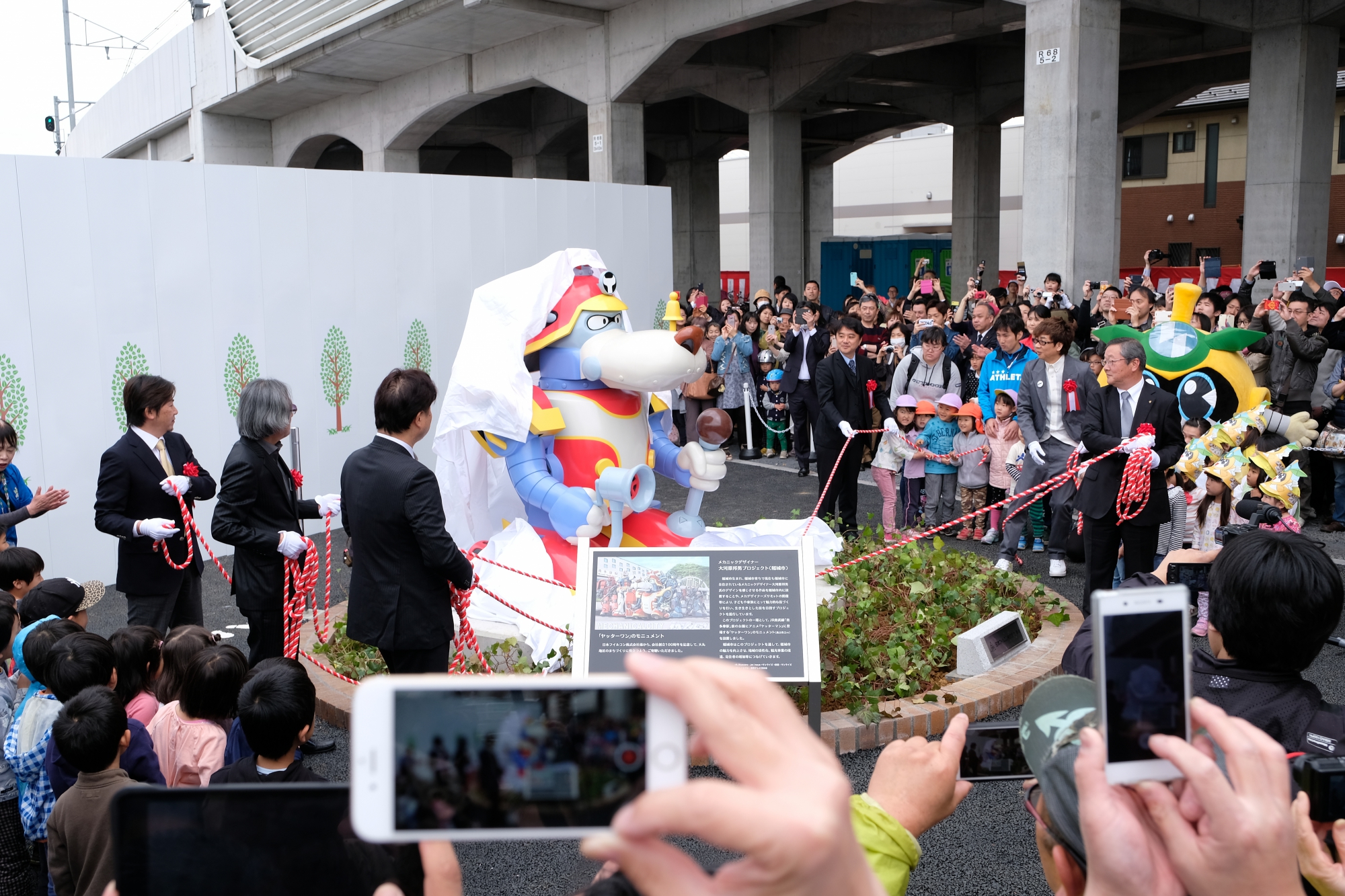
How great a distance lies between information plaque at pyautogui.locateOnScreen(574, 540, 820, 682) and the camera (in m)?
3.66

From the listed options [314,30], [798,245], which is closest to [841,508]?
[798,245]

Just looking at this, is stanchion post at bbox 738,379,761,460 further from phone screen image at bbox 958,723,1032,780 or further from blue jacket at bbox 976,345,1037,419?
phone screen image at bbox 958,723,1032,780

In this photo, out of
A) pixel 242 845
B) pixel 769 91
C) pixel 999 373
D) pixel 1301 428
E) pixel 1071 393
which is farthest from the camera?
pixel 769 91

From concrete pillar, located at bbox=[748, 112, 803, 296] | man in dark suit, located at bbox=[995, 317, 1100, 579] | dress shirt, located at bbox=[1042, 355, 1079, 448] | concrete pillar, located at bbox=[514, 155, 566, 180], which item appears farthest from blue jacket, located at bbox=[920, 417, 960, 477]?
concrete pillar, located at bbox=[514, 155, 566, 180]

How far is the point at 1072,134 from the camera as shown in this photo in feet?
39.2

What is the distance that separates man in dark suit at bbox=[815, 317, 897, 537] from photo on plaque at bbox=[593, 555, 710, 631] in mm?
4754

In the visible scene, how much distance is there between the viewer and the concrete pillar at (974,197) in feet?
74.7

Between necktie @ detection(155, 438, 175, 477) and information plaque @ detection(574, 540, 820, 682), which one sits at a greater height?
necktie @ detection(155, 438, 175, 477)

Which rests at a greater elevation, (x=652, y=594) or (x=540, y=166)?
(x=540, y=166)

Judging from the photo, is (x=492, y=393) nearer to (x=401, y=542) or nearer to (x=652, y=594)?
(x=401, y=542)

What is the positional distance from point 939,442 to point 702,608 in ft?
17.7

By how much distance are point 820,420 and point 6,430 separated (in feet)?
17.9

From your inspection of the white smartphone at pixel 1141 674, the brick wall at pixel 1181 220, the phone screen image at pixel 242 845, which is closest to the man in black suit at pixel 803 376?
the white smartphone at pixel 1141 674

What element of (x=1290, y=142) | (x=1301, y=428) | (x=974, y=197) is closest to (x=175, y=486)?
(x=1301, y=428)
